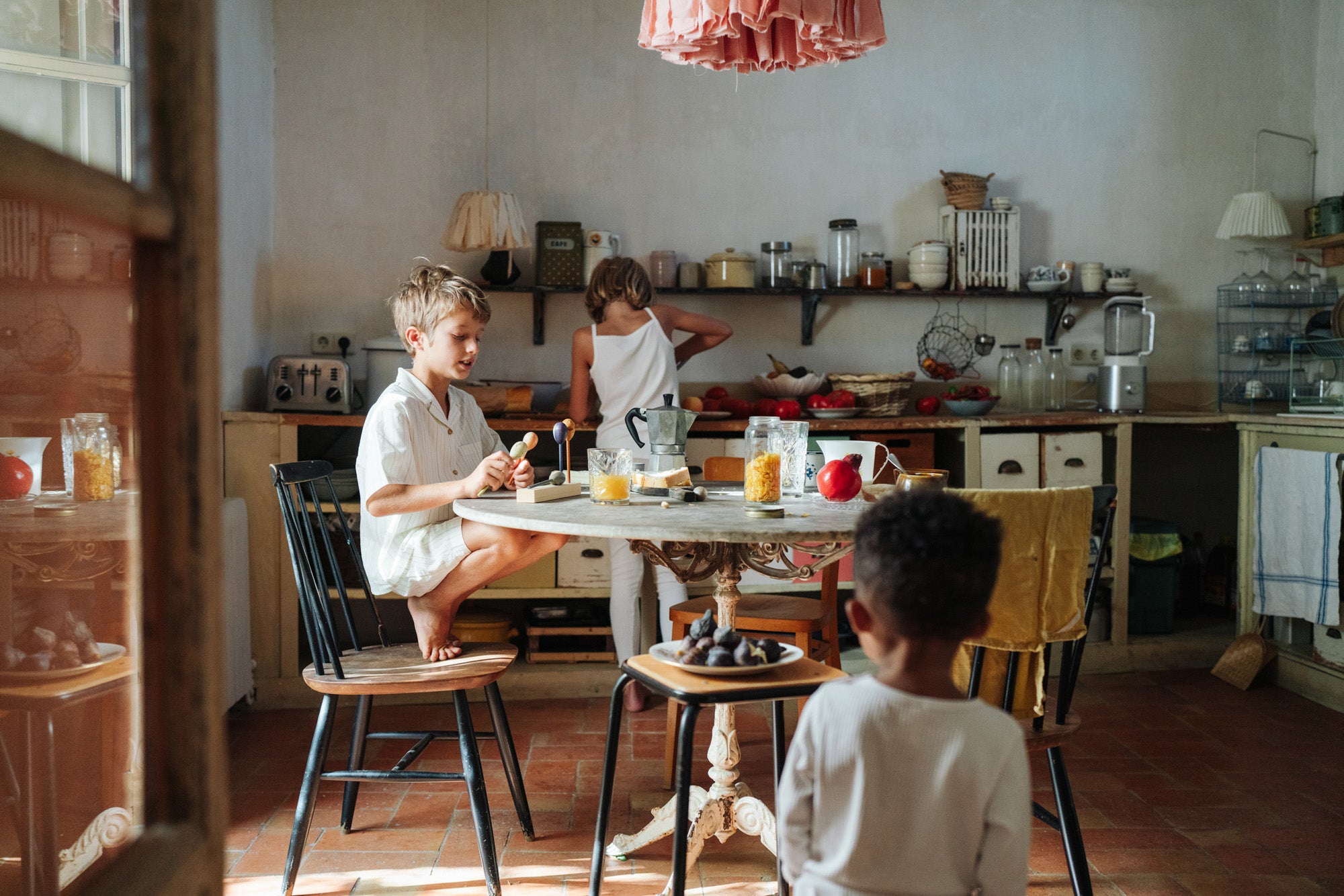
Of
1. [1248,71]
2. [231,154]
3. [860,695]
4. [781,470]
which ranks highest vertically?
[1248,71]

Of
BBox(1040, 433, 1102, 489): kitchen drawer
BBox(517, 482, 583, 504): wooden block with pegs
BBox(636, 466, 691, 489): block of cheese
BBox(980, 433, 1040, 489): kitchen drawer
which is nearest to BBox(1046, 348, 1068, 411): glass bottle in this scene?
BBox(1040, 433, 1102, 489): kitchen drawer

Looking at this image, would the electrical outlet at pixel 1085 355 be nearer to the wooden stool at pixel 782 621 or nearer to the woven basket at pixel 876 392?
the woven basket at pixel 876 392

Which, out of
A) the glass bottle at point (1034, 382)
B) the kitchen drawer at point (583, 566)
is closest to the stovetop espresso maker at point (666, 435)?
the kitchen drawer at point (583, 566)

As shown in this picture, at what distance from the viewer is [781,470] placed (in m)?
2.59

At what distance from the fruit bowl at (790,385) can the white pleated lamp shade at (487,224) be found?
1.15 m

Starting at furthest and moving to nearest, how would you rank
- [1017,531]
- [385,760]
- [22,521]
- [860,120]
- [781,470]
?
[860,120] < [385,760] < [781,470] < [1017,531] < [22,521]

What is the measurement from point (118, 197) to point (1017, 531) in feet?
5.59

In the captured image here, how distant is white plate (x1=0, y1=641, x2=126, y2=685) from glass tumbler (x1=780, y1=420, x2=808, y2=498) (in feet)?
5.36

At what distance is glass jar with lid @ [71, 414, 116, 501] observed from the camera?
138 centimetres

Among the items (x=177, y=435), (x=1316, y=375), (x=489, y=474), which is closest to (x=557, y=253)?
(x=489, y=474)

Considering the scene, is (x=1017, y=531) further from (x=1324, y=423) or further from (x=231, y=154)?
(x=231, y=154)

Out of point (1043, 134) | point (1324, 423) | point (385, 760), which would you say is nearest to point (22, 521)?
point (385, 760)

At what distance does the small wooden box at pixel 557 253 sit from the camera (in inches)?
170

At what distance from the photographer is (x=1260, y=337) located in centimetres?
479
